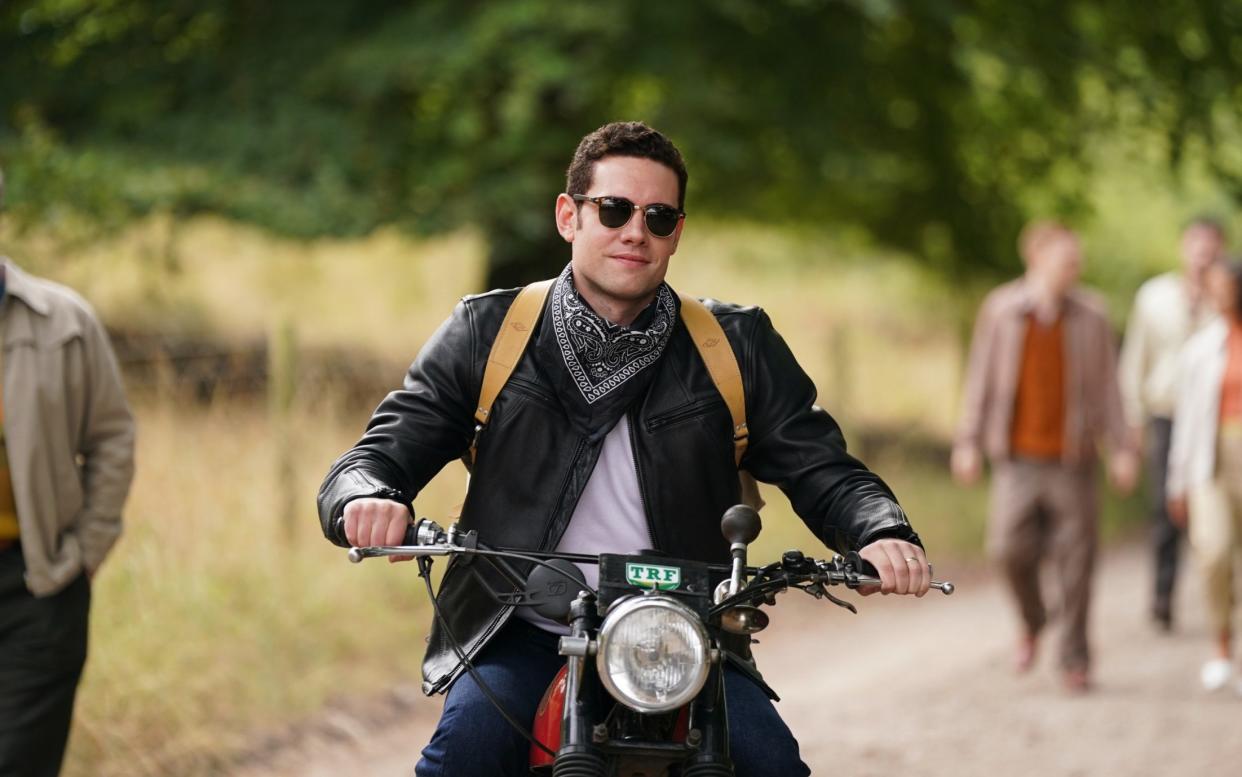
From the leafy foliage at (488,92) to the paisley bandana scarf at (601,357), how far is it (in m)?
6.78

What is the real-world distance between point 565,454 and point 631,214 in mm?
526

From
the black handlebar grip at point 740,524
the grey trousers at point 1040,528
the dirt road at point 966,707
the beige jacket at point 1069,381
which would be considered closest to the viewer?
the black handlebar grip at point 740,524

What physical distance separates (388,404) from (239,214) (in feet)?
27.3

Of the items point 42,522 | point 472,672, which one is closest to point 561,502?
point 472,672

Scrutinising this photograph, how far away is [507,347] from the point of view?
377 cm

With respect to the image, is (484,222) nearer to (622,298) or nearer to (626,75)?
(626,75)

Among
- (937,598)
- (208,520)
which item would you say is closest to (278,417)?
(208,520)

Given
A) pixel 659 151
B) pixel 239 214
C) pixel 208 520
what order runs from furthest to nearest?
pixel 239 214 < pixel 208 520 < pixel 659 151

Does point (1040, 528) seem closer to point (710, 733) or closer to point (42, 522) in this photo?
point (42, 522)

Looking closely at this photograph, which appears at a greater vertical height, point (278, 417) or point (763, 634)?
point (278, 417)

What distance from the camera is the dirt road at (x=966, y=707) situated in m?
7.21

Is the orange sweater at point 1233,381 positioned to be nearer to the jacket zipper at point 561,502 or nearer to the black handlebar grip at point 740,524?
the jacket zipper at point 561,502

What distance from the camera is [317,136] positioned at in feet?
39.2

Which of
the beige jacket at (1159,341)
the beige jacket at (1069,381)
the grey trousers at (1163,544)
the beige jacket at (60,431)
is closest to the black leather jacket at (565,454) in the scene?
the beige jacket at (60,431)
